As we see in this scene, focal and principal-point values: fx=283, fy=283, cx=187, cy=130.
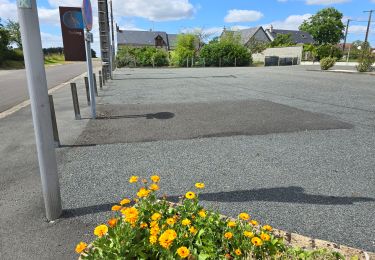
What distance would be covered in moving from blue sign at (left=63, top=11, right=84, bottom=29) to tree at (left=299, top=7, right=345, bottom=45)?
87.5 metres

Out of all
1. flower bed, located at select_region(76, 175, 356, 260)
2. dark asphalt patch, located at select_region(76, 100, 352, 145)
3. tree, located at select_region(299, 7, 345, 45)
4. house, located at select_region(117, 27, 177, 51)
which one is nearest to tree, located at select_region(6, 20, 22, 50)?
house, located at select_region(117, 27, 177, 51)

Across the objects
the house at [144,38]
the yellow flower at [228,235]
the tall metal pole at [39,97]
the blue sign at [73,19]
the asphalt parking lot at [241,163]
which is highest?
the house at [144,38]

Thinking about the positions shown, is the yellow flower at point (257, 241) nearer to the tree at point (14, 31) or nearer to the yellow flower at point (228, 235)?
the yellow flower at point (228, 235)

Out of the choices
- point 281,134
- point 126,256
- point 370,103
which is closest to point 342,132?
point 281,134

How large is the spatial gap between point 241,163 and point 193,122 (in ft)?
9.35

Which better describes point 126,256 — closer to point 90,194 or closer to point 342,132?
point 90,194

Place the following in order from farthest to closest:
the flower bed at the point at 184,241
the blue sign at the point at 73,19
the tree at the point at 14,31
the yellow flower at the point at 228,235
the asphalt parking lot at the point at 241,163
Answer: the tree at the point at 14,31, the blue sign at the point at 73,19, the asphalt parking lot at the point at 241,163, the yellow flower at the point at 228,235, the flower bed at the point at 184,241

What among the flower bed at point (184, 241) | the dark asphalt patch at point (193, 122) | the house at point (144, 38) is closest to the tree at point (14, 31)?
the house at point (144, 38)

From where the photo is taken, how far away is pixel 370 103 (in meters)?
9.90

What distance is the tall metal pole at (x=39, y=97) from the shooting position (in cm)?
252

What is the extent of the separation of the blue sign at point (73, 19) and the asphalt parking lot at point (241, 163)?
2.27 metres

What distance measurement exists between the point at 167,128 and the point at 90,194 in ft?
10.8

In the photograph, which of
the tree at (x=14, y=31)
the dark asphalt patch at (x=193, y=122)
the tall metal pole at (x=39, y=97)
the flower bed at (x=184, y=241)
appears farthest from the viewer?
the tree at (x=14, y=31)

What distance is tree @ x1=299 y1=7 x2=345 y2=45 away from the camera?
7844 cm
